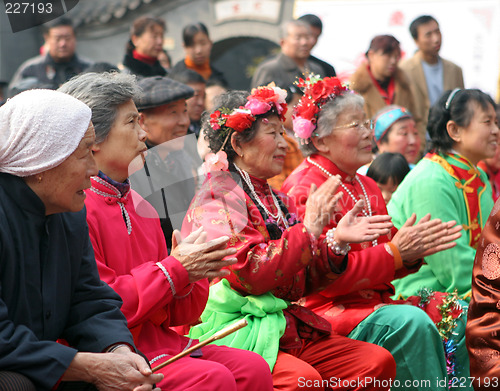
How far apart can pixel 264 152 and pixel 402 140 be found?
2770mm

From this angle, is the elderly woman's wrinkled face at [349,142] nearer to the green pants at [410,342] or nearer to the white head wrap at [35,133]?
the green pants at [410,342]

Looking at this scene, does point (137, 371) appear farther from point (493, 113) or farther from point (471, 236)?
point (493, 113)

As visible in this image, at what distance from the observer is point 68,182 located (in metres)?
2.53

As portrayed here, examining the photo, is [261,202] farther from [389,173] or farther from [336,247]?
[389,173]

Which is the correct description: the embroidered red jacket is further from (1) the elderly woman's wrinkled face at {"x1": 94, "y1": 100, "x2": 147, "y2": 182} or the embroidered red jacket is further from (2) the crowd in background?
(1) the elderly woman's wrinkled face at {"x1": 94, "y1": 100, "x2": 147, "y2": 182}

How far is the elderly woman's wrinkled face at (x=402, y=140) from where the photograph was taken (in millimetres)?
6316

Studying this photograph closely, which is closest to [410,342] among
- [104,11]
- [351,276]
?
[351,276]

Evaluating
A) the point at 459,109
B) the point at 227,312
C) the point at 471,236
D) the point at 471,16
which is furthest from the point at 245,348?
the point at 471,16

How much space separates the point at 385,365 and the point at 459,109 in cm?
222

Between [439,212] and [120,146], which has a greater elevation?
[120,146]

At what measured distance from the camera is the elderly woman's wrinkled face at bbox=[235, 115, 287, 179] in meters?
3.87

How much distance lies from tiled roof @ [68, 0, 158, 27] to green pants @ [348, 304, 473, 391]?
8.32 meters

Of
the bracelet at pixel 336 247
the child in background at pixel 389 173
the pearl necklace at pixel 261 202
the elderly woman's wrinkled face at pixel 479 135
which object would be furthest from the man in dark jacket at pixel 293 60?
the bracelet at pixel 336 247

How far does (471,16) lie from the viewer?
9.36 meters
